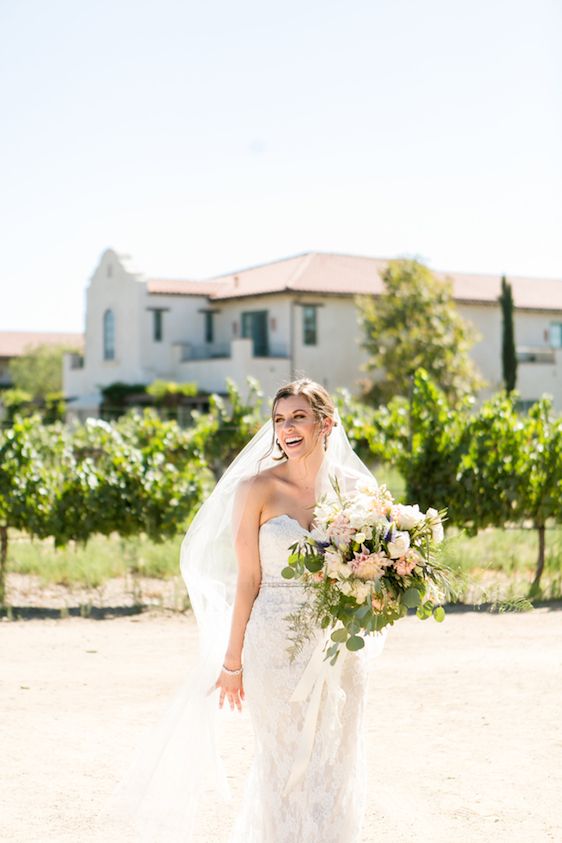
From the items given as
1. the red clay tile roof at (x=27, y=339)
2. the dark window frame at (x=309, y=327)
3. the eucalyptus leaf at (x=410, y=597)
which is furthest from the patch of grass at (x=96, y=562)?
the red clay tile roof at (x=27, y=339)

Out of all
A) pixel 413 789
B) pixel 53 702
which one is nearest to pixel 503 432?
pixel 53 702

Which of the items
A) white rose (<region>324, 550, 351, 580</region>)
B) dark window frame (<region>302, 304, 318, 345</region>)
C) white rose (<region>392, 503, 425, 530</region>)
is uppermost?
dark window frame (<region>302, 304, 318, 345</region>)

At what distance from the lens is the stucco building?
45.2 m

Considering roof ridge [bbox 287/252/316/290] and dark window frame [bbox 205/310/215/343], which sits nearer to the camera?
roof ridge [bbox 287/252/316/290]

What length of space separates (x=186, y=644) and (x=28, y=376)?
185ft

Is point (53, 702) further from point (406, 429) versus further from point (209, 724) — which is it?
point (406, 429)

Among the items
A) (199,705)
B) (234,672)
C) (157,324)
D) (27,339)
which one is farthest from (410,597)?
(27,339)

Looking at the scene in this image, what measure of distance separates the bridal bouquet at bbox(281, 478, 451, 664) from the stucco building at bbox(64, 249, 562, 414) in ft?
126

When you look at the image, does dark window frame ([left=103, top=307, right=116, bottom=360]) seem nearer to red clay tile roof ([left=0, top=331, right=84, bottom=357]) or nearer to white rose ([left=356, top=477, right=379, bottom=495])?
red clay tile roof ([left=0, top=331, right=84, bottom=357])

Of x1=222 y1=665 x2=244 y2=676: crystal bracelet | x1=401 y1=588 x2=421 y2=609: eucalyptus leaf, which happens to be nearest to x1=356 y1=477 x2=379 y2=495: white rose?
x1=401 y1=588 x2=421 y2=609: eucalyptus leaf

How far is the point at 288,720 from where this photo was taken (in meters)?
4.97

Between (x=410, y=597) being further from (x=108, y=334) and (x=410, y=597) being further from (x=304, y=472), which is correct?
(x=108, y=334)

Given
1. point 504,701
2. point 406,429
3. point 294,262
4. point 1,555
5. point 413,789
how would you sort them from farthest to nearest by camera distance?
point 294,262 → point 406,429 → point 1,555 → point 504,701 → point 413,789

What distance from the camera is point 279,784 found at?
5.01m
